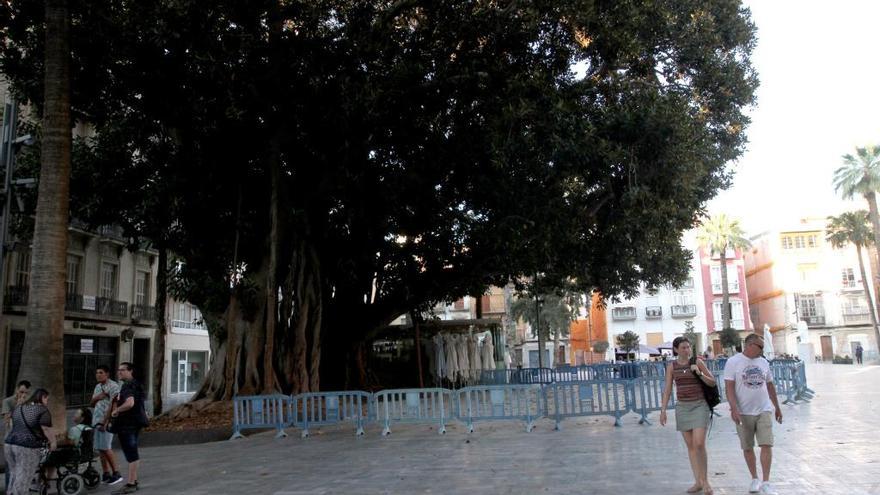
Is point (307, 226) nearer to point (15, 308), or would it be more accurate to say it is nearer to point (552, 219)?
point (552, 219)

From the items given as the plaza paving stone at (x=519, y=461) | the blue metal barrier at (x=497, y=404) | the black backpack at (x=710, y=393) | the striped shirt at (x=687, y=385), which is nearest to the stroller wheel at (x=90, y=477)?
the plaza paving stone at (x=519, y=461)

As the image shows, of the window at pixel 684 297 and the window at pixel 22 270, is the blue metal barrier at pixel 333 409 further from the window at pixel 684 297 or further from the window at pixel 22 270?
the window at pixel 684 297

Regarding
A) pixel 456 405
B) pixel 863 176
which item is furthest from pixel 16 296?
pixel 863 176

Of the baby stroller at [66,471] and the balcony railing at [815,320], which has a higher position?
the balcony railing at [815,320]

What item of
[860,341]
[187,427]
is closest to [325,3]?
[187,427]

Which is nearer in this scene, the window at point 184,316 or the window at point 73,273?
the window at point 73,273

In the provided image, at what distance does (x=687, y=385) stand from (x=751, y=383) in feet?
2.10

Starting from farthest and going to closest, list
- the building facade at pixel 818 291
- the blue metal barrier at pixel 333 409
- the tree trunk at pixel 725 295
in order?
the building facade at pixel 818 291
the tree trunk at pixel 725 295
the blue metal barrier at pixel 333 409

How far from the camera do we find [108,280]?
28719mm

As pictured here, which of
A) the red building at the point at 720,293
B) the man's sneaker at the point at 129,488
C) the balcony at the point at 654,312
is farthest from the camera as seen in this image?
the balcony at the point at 654,312

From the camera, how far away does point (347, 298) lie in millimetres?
20422

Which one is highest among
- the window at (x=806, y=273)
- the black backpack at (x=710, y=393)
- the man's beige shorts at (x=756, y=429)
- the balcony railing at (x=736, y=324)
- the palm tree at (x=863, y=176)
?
the palm tree at (x=863, y=176)

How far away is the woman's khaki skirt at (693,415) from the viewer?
6.96 m

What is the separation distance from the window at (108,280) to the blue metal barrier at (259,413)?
17.8m
